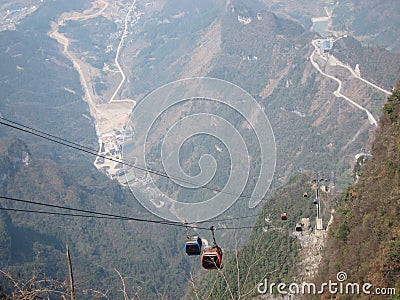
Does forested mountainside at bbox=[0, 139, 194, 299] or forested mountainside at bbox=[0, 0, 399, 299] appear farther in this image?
forested mountainside at bbox=[0, 139, 194, 299]
